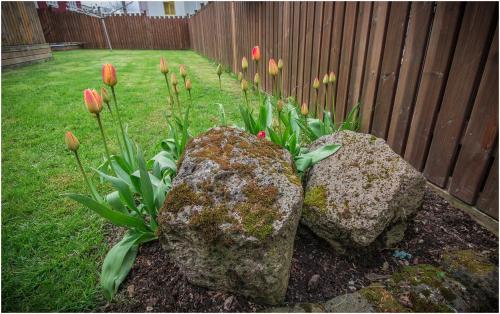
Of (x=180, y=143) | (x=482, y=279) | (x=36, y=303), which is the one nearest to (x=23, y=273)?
(x=36, y=303)

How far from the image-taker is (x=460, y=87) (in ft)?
6.51

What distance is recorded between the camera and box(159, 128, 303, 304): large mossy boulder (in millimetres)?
1362

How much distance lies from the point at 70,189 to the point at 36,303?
4.36ft

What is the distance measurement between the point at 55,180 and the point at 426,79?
11.6 ft

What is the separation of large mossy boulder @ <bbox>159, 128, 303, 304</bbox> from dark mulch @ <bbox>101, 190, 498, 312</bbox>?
10 cm

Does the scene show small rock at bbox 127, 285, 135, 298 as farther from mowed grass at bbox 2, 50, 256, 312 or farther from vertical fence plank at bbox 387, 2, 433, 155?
vertical fence plank at bbox 387, 2, 433, 155

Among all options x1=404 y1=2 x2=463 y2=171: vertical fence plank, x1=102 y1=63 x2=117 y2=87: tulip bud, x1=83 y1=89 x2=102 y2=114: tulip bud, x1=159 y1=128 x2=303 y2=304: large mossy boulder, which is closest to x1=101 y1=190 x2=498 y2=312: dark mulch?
x1=159 y1=128 x2=303 y2=304: large mossy boulder

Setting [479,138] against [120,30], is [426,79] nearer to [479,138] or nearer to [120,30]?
[479,138]

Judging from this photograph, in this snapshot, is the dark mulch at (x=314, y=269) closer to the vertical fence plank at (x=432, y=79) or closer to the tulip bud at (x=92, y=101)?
the vertical fence plank at (x=432, y=79)

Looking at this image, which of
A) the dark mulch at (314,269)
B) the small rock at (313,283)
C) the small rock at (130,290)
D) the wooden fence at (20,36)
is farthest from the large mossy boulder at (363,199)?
the wooden fence at (20,36)

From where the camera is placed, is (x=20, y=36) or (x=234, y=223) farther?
(x=20, y=36)

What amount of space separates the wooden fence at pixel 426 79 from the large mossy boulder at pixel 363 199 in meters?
0.51

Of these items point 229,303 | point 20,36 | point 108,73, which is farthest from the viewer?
point 20,36

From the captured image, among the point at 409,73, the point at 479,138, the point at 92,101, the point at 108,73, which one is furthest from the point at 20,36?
the point at 479,138
